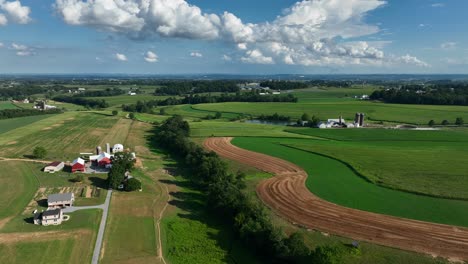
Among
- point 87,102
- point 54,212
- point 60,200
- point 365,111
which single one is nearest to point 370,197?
point 54,212

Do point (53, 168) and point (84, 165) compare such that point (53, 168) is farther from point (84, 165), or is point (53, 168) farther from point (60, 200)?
point (60, 200)

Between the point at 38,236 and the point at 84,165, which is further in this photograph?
the point at 84,165

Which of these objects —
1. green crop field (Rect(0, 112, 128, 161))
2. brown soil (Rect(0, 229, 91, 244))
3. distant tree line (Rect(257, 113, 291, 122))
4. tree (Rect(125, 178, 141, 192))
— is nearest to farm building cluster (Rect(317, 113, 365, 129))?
distant tree line (Rect(257, 113, 291, 122))

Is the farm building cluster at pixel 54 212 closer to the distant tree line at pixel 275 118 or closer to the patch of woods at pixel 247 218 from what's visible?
the patch of woods at pixel 247 218

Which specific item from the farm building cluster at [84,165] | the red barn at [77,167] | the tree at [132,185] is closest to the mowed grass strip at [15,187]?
the farm building cluster at [84,165]

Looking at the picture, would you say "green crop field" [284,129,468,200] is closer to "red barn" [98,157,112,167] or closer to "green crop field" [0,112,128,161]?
"red barn" [98,157,112,167]

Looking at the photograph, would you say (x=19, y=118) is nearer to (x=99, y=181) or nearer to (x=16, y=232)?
(x=99, y=181)
